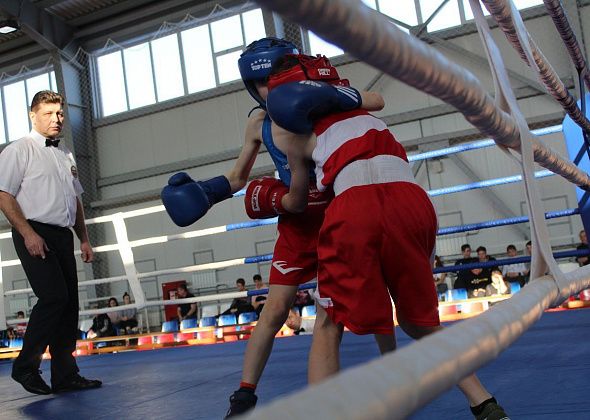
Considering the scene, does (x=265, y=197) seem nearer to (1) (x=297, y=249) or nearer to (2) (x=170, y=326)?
(1) (x=297, y=249)

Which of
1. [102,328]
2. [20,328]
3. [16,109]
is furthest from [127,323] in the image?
[16,109]

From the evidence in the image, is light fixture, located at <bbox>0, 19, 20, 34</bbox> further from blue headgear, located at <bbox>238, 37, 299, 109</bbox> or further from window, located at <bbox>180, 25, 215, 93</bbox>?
blue headgear, located at <bbox>238, 37, 299, 109</bbox>

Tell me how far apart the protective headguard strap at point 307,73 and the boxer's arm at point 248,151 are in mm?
396

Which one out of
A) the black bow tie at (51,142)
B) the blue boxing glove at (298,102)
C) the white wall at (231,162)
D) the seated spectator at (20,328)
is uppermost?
the white wall at (231,162)

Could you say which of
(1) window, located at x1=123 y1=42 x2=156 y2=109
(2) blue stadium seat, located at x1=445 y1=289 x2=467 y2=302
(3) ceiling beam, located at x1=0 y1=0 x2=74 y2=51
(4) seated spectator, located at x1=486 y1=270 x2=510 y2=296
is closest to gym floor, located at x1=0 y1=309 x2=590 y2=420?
(2) blue stadium seat, located at x1=445 y1=289 x2=467 y2=302

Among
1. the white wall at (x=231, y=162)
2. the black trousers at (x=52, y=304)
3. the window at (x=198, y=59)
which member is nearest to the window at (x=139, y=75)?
the white wall at (x=231, y=162)

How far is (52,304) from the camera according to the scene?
2453mm

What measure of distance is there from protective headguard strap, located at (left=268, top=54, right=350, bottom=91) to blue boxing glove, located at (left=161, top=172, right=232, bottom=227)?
→ 41cm

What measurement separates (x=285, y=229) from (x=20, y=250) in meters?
1.29

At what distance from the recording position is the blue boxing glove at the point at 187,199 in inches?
62.4

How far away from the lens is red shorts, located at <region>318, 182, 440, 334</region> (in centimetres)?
116

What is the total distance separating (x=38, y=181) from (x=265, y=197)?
1289 millimetres

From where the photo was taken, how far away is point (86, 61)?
10992 millimetres

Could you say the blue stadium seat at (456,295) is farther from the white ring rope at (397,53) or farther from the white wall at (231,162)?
the white ring rope at (397,53)
